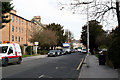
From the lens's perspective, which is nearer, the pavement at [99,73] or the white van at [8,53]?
the pavement at [99,73]

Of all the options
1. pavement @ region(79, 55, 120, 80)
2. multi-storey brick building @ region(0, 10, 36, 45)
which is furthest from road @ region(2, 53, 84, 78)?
multi-storey brick building @ region(0, 10, 36, 45)

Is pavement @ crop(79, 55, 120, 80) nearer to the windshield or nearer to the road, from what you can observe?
the road

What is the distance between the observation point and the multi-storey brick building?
4291cm

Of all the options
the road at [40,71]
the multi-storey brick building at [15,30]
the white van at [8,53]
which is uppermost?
the multi-storey brick building at [15,30]

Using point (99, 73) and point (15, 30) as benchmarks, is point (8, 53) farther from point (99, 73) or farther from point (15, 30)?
point (15, 30)

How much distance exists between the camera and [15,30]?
47.7 m

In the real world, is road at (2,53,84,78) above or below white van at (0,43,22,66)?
below

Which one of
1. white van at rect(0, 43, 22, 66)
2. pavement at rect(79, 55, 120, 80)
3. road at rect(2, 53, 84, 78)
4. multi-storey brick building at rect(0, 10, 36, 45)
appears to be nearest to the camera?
pavement at rect(79, 55, 120, 80)

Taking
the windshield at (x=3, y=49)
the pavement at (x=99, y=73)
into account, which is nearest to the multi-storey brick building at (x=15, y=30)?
the windshield at (x=3, y=49)

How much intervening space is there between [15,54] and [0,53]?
6.09 ft

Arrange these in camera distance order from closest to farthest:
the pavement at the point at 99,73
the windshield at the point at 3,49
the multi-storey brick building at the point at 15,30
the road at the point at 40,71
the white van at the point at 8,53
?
1. the pavement at the point at 99,73
2. the road at the point at 40,71
3. the white van at the point at 8,53
4. the windshield at the point at 3,49
5. the multi-storey brick building at the point at 15,30

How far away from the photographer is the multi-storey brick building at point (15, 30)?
42906mm

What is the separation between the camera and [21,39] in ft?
171

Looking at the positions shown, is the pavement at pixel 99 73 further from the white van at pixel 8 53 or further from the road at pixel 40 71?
the white van at pixel 8 53
